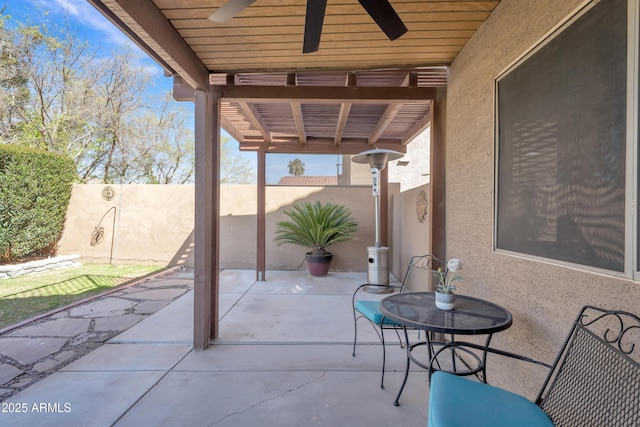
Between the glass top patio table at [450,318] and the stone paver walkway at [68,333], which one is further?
the stone paver walkway at [68,333]

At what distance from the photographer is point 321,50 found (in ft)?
8.00

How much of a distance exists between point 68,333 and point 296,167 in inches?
175

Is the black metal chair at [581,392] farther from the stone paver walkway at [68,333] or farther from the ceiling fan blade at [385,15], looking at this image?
the stone paver walkway at [68,333]

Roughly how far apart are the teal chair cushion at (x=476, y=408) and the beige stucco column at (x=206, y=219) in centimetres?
202

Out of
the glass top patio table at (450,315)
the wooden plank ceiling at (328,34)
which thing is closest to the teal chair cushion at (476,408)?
the glass top patio table at (450,315)

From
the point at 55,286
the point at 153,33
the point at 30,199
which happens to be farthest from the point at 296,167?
the point at 30,199

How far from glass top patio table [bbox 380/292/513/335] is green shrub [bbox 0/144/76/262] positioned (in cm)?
715

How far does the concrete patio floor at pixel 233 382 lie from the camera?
1.71 meters

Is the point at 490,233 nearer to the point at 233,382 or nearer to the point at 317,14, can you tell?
the point at 317,14

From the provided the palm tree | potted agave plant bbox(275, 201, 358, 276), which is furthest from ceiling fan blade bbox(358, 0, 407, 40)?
the palm tree

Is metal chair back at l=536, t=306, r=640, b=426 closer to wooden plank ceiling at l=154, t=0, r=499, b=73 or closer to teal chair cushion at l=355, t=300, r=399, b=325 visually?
teal chair cushion at l=355, t=300, r=399, b=325

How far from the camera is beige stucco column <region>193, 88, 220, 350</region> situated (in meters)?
2.59

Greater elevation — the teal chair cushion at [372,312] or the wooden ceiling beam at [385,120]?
the wooden ceiling beam at [385,120]

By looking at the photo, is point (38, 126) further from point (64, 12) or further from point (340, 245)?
point (340, 245)
